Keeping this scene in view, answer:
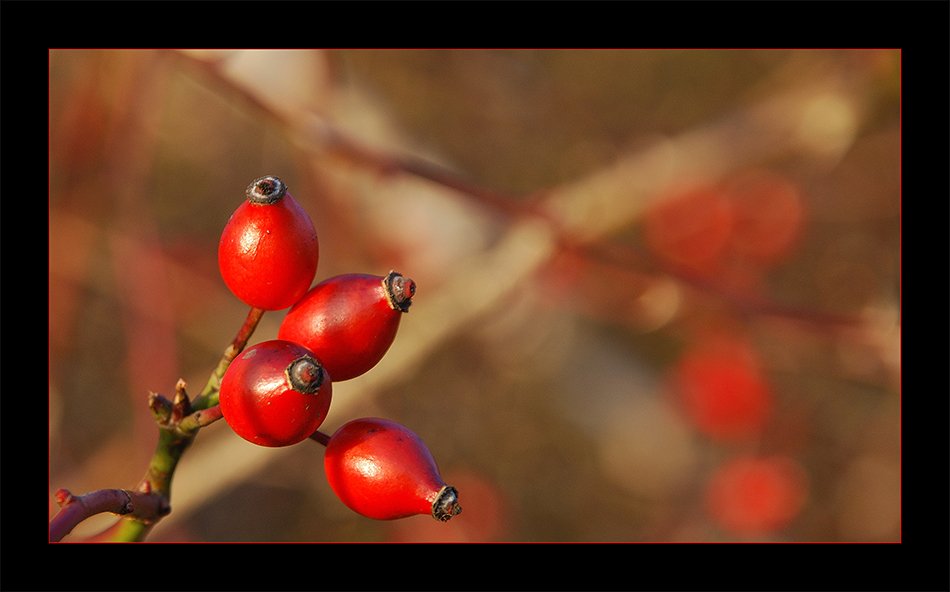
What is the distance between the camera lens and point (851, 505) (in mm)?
5086

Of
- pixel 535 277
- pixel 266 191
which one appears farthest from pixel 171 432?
pixel 535 277

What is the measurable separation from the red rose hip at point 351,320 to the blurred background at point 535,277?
1.23 m

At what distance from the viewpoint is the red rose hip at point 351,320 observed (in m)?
1.11

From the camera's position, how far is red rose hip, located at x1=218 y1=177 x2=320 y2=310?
109 centimetres

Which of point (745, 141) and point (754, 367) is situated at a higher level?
point (745, 141)

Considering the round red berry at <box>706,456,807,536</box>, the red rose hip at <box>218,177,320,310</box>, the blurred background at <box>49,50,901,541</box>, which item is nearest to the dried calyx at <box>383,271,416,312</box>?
the red rose hip at <box>218,177,320,310</box>

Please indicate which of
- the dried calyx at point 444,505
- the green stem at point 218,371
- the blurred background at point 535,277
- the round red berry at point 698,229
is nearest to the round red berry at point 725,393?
the blurred background at point 535,277

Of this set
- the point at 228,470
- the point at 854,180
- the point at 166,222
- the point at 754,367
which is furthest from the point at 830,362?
the point at 166,222

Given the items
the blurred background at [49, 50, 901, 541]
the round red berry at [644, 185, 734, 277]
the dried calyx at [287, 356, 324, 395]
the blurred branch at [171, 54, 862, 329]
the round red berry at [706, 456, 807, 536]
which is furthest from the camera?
the round red berry at [644, 185, 734, 277]

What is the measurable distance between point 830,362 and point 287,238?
4.77m

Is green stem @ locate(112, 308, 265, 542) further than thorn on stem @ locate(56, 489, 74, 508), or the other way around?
green stem @ locate(112, 308, 265, 542)

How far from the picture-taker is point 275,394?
968 millimetres

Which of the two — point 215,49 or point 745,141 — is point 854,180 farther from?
point 215,49

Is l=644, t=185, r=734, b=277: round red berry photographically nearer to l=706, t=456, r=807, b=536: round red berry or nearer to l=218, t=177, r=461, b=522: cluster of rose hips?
l=706, t=456, r=807, b=536: round red berry
